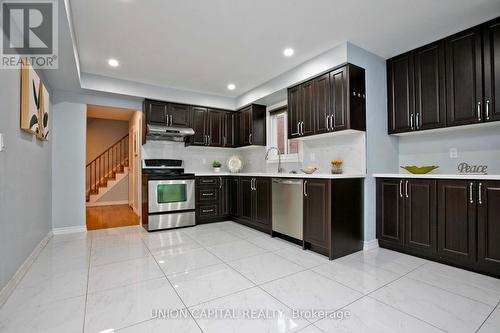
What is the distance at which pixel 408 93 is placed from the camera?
315cm

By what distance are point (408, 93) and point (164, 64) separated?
11.1ft

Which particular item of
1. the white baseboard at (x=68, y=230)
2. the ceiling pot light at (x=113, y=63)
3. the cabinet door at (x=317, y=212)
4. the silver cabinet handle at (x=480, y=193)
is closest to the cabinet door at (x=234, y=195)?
the cabinet door at (x=317, y=212)

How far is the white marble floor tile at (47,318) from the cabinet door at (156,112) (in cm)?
320

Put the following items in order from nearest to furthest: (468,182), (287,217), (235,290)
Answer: (235,290) → (468,182) → (287,217)

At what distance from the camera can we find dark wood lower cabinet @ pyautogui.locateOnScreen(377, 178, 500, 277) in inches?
91.2

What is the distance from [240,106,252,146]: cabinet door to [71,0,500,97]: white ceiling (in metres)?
1.28

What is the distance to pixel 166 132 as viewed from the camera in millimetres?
4465

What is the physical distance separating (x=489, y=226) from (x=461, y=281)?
1.96 feet

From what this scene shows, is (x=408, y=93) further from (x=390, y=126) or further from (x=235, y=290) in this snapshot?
(x=235, y=290)

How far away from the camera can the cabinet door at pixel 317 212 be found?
278 centimetres

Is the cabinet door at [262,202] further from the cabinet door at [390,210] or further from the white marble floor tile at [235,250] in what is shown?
the cabinet door at [390,210]

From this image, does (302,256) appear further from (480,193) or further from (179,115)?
(179,115)

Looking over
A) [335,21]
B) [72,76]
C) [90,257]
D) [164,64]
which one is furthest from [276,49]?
[90,257]

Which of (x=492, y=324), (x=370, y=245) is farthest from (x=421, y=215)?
(x=492, y=324)
